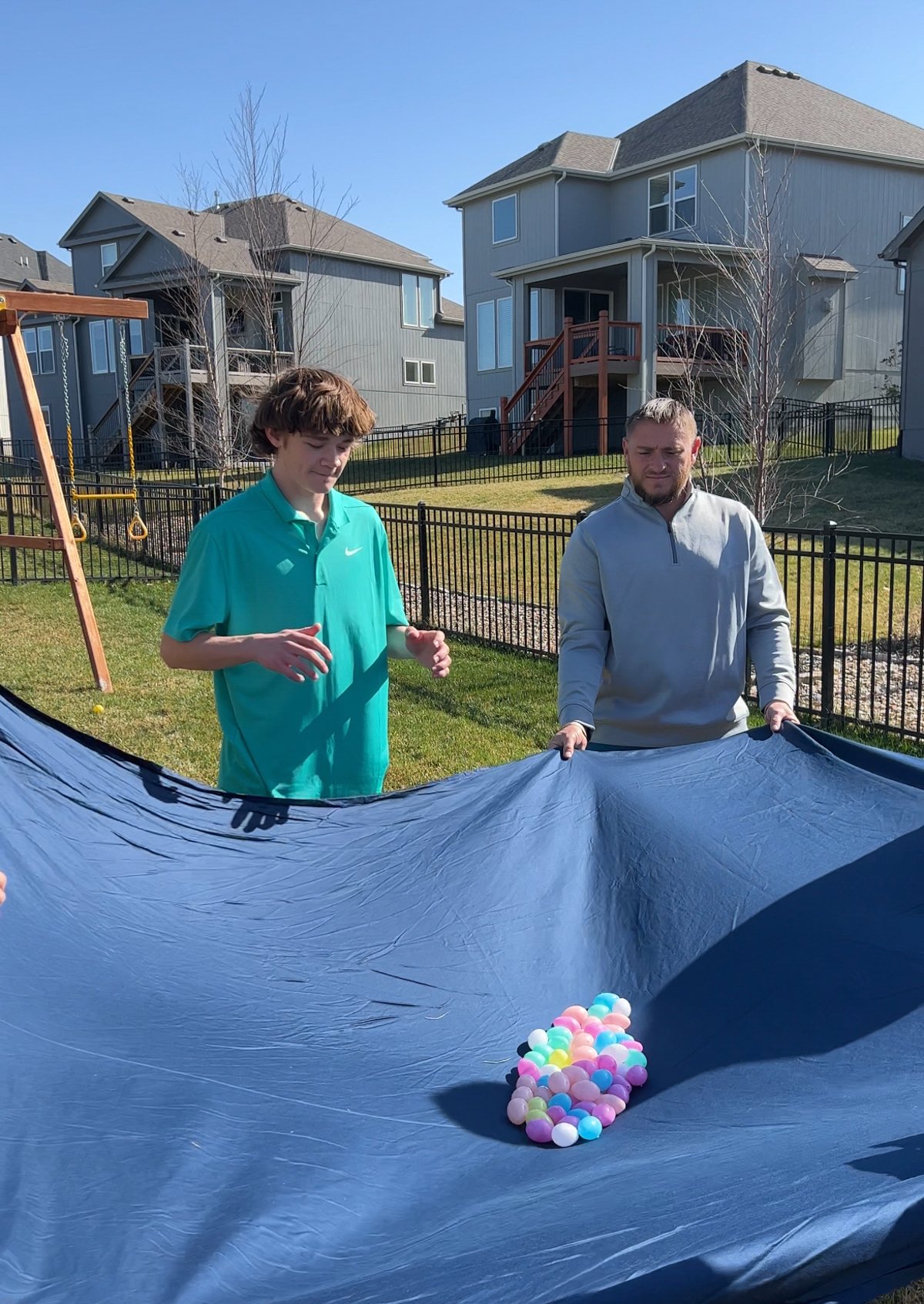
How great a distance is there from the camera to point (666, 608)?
10.7 ft

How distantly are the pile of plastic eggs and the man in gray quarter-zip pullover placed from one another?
953 millimetres

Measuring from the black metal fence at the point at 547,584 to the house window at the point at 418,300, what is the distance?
66.5ft

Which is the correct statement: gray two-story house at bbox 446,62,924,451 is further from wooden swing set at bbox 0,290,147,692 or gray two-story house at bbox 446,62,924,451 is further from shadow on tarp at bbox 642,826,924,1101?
shadow on tarp at bbox 642,826,924,1101

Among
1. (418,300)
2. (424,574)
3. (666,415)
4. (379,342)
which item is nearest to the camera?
(666,415)

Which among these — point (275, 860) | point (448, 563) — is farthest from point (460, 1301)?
point (448, 563)

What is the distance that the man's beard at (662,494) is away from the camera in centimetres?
326

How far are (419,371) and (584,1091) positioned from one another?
36.5 m

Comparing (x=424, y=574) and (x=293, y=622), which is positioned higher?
(x=293, y=622)

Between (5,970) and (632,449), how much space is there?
2.17 m

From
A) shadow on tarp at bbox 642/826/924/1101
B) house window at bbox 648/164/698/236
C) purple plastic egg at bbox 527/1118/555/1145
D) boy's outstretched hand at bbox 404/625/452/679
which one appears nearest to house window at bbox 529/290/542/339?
house window at bbox 648/164/698/236

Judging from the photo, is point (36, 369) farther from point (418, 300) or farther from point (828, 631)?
point (828, 631)

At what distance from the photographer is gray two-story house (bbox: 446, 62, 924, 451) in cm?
2505

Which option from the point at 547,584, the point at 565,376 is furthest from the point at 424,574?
the point at 565,376

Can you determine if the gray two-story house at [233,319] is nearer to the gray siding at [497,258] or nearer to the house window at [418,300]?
the house window at [418,300]
